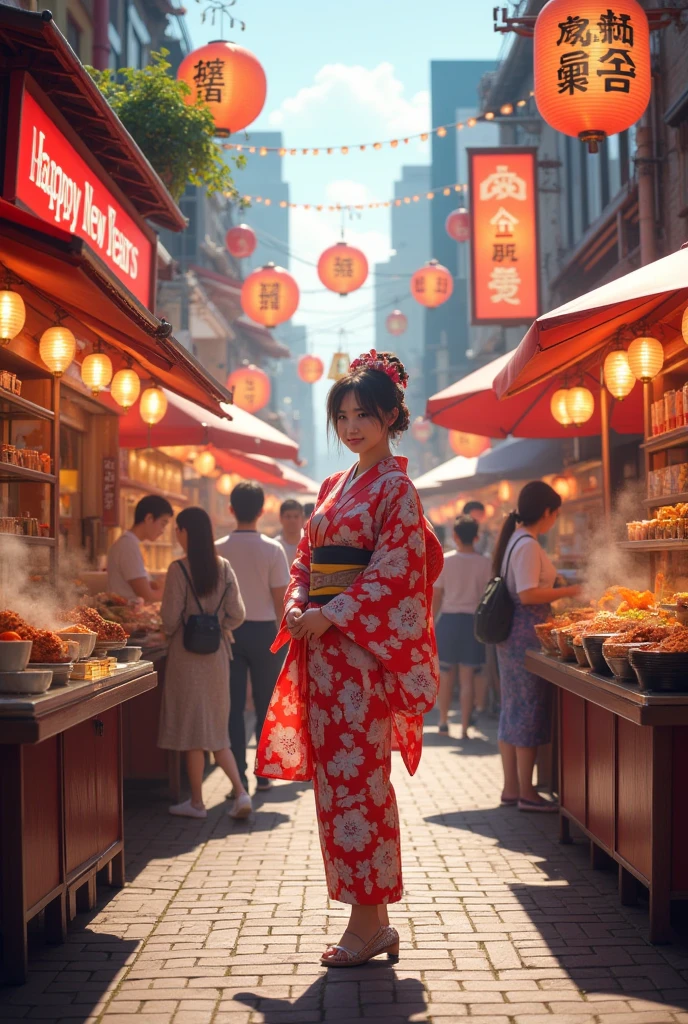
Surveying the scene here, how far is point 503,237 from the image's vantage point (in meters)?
17.0

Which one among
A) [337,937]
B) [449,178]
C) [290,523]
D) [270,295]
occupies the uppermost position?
[449,178]

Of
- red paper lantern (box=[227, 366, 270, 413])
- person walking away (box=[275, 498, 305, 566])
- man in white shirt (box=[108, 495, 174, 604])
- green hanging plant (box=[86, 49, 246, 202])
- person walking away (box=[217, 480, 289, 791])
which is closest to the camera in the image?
person walking away (box=[217, 480, 289, 791])

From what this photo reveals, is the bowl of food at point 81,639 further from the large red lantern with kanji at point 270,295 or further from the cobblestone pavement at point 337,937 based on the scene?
the large red lantern with kanji at point 270,295

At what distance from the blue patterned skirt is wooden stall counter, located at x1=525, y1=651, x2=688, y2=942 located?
123cm

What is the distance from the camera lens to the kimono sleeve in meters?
4.69

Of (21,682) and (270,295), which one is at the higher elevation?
(270,295)

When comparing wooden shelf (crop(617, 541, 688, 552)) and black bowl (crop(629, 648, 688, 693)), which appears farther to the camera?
wooden shelf (crop(617, 541, 688, 552))

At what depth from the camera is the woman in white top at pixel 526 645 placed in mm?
8078

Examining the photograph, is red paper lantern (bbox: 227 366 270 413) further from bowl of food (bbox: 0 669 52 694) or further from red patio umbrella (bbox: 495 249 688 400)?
bowl of food (bbox: 0 669 52 694)

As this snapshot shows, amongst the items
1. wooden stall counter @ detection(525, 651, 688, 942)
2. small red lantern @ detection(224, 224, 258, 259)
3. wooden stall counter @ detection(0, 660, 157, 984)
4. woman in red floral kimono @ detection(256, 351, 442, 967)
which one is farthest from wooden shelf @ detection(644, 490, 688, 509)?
small red lantern @ detection(224, 224, 258, 259)

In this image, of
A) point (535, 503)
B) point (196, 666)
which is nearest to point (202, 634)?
point (196, 666)

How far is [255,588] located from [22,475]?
2074mm

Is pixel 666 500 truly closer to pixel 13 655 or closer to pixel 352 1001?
pixel 352 1001

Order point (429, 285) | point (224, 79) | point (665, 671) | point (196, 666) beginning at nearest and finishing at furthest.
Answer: point (665, 671)
point (196, 666)
point (224, 79)
point (429, 285)
